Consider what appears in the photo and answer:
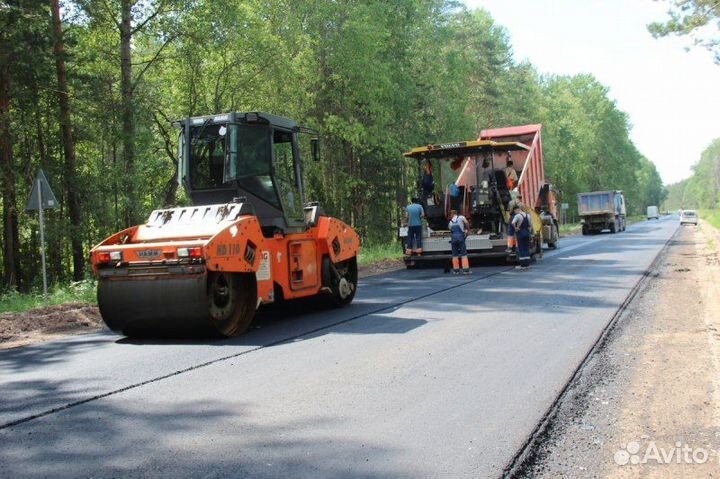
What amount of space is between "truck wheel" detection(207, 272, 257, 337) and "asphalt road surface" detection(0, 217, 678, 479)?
0.89 ft

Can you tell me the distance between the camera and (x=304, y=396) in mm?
5641

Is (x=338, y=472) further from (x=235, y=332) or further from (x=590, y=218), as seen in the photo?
(x=590, y=218)

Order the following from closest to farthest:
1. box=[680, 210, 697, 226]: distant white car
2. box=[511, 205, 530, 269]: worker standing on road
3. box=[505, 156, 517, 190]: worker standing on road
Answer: box=[511, 205, 530, 269]: worker standing on road → box=[505, 156, 517, 190]: worker standing on road → box=[680, 210, 697, 226]: distant white car

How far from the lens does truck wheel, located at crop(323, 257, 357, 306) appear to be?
11.1 metres

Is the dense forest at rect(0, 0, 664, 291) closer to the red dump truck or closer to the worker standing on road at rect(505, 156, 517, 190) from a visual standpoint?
the red dump truck

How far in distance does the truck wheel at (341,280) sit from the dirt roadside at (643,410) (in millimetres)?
4423

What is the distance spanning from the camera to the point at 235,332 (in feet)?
28.7

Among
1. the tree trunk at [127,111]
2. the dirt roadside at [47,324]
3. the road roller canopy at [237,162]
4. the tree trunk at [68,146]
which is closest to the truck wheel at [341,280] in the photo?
the road roller canopy at [237,162]

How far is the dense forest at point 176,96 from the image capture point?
62.1ft

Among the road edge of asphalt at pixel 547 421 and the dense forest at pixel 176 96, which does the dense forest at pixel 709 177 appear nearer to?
the dense forest at pixel 176 96

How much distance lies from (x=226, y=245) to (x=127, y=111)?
12233 mm

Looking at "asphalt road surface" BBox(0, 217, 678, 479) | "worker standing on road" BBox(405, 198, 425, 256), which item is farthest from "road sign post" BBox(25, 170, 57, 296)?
"worker standing on road" BBox(405, 198, 425, 256)

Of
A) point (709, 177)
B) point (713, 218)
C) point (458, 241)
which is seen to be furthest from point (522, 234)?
point (709, 177)

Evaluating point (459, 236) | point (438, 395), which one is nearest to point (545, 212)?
point (459, 236)
